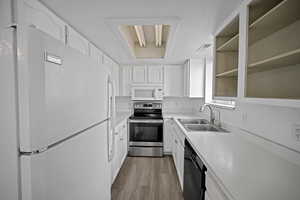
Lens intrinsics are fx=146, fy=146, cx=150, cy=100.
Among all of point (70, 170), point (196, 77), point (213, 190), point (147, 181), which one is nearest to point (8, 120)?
point (70, 170)

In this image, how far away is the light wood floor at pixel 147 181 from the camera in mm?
1982

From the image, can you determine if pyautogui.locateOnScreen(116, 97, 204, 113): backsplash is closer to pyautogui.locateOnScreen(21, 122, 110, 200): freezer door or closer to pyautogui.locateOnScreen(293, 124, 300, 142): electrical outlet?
pyautogui.locateOnScreen(21, 122, 110, 200): freezer door

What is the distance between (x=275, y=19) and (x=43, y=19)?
1.70 m

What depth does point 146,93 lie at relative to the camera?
3.46 metres

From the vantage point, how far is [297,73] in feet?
3.20

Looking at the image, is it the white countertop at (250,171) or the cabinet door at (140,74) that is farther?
the cabinet door at (140,74)

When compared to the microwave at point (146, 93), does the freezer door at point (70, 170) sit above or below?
below

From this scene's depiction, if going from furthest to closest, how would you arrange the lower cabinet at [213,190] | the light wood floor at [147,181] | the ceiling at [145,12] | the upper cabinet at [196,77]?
the upper cabinet at [196,77]
the light wood floor at [147,181]
the ceiling at [145,12]
the lower cabinet at [213,190]

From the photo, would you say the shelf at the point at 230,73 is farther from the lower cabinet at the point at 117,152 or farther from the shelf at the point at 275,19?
the lower cabinet at the point at 117,152

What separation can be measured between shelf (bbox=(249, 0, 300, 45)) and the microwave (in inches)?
93.7

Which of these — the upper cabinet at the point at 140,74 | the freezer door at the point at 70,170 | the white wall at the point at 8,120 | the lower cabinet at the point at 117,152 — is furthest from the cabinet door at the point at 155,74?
the white wall at the point at 8,120

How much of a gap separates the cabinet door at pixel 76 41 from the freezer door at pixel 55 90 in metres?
0.77

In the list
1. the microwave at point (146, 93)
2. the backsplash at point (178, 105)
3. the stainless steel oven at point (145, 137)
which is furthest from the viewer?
the backsplash at point (178, 105)

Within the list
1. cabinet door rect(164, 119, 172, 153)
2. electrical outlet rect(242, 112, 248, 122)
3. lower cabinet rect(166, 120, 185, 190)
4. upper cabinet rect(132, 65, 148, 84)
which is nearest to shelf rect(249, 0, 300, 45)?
electrical outlet rect(242, 112, 248, 122)
